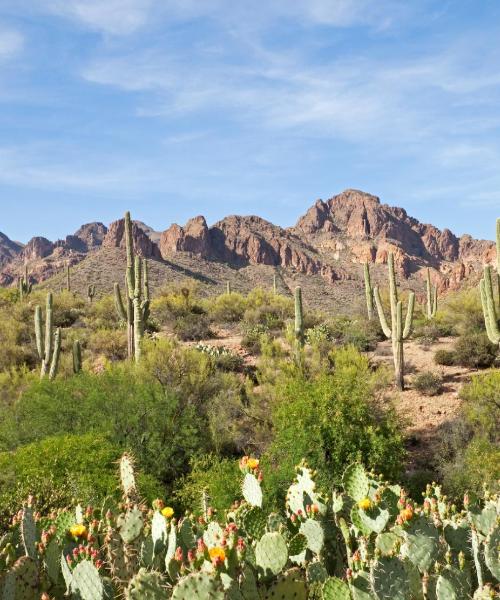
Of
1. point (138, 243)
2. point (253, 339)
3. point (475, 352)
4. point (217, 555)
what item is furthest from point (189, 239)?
point (217, 555)

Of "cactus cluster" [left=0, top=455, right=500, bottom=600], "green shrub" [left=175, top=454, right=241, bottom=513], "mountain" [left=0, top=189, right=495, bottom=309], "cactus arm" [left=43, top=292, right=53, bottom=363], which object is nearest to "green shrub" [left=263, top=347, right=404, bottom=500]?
"green shrub" [left=175, top=454, right=241, bottom=513]

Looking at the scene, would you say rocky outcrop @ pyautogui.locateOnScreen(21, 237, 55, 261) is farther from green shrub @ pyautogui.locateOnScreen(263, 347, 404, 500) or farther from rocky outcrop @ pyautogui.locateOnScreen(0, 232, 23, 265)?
green shrub @ pyautogui.locateOnScreen(263, 347, 404, 500)

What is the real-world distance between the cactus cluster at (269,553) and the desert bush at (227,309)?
89.3ft

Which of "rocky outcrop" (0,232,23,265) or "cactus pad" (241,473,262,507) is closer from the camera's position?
"cactus pad" (241,473,262,507)

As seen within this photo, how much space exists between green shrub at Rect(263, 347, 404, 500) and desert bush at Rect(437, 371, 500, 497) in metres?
1.19

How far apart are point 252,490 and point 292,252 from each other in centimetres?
8874

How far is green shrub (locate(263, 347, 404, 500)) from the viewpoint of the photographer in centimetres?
1229

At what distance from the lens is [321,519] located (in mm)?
5258

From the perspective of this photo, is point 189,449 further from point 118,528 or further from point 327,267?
point 327,267

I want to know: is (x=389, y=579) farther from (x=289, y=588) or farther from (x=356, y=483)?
(x=356, y=483)

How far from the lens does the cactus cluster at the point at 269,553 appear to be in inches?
144

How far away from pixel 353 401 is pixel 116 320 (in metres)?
21.4

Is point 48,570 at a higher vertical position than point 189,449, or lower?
higher

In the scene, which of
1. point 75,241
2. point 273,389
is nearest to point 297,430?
point 273,389
